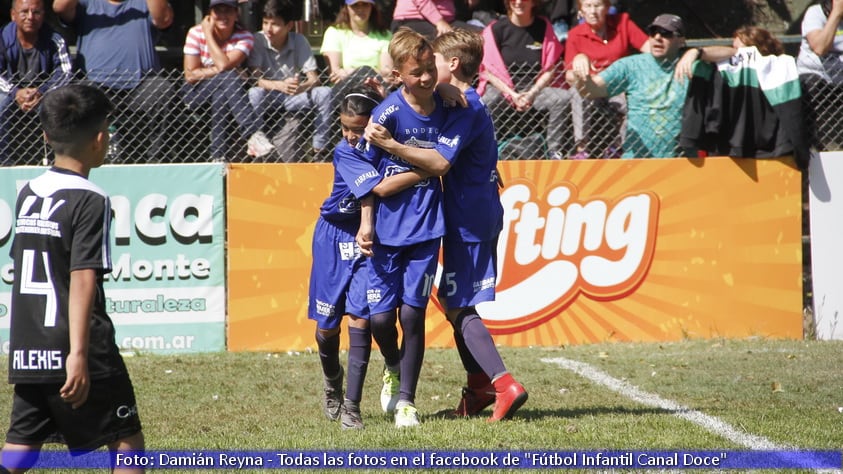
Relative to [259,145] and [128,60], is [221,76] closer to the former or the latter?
[259,145]

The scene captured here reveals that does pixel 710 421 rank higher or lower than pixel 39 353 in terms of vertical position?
lower

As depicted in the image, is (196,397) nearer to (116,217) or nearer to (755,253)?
(116,217)

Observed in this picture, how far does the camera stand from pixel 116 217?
347 inches

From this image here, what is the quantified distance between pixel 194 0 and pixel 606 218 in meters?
5.64

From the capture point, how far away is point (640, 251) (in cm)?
905

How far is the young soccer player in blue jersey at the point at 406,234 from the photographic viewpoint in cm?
533

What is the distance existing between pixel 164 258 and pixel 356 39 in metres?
2.84

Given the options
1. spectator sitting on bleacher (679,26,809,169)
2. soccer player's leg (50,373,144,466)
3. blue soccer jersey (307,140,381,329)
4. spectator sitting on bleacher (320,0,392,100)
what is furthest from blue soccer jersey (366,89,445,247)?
spectator sitting on bleacher (320,0,392,100)

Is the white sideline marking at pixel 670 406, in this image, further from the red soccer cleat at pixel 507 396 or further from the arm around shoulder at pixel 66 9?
the arm around shoulder at pixel 66 9

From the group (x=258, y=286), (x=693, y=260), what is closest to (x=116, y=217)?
(x=258, y=286)

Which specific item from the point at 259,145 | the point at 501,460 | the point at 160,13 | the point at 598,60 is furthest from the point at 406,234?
the point at 160,13

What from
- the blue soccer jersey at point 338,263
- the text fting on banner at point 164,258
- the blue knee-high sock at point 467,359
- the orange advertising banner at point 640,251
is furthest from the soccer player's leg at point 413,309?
the text fting on banner at point 164,258

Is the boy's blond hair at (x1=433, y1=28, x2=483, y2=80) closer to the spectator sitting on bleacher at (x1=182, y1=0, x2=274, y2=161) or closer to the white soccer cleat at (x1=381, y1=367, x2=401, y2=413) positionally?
the white soccer cleat at (x1=381, y1=367, x2=401, y2=413)

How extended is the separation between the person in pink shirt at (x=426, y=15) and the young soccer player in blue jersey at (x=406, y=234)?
4938mm
